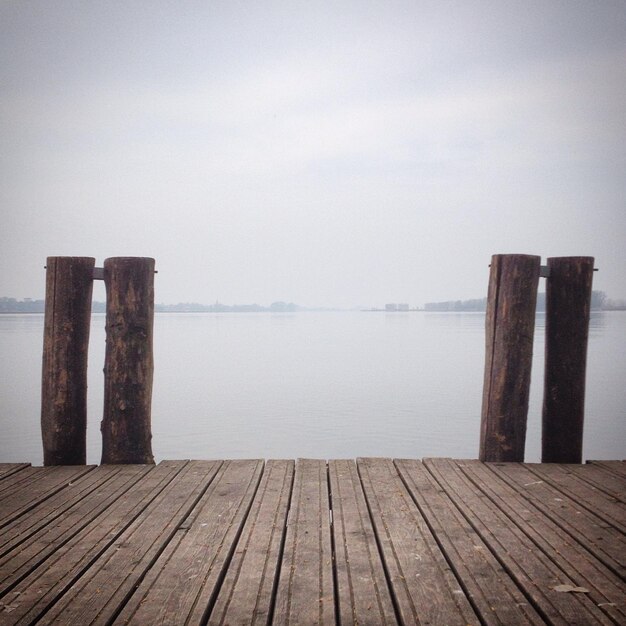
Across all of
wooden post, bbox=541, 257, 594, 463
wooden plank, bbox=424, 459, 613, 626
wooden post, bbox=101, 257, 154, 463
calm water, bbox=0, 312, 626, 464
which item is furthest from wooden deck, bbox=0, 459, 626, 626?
calm water, bbox=0, 312, 626, 464

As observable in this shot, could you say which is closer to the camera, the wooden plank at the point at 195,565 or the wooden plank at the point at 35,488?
the wooden plank at the point at 195,565

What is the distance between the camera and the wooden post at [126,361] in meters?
5.10

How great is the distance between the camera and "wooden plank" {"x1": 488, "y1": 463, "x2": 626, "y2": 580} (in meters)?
3.23

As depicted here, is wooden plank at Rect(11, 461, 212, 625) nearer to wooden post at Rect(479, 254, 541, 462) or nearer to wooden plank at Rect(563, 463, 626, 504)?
wooden post at Rect(479, 254, 541, 462)

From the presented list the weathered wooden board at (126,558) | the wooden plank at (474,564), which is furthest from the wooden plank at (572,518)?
the weathered wooden board at (126,558)

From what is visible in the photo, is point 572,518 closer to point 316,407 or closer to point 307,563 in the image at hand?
point 307,563

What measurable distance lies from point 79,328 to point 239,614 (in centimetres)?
327

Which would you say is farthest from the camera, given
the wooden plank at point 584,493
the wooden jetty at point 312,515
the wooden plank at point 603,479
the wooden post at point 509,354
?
the wooden post at point 509,354

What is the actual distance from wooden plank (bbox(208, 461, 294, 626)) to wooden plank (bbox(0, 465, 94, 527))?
1566mm

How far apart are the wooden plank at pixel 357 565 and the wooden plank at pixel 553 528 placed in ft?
3.23

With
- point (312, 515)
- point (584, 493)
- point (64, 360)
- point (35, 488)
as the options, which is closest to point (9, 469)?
point (35, 488)

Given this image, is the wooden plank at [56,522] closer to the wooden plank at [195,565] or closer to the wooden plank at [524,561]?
the wooden plank at [195,565]

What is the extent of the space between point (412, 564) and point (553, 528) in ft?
3.67

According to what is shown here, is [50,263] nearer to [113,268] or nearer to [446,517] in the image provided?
[113,268]
